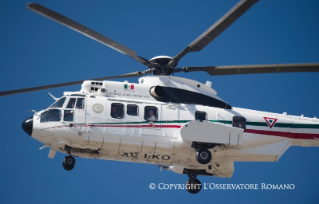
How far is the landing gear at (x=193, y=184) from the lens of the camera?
17.5m

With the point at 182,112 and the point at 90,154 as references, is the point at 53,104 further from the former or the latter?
the point at 182,112

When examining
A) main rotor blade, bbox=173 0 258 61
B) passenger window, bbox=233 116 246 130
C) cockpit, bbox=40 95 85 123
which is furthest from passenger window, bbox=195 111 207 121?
cockpit, bbox=40 95 85 123

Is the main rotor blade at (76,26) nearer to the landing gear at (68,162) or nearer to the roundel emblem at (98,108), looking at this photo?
the roundel emblem at (98,108)

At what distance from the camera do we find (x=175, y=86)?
1684 centimetres

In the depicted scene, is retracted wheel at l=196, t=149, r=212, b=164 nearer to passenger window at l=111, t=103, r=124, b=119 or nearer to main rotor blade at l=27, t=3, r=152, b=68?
passenger window at l=111, t=103, r=124, b=119

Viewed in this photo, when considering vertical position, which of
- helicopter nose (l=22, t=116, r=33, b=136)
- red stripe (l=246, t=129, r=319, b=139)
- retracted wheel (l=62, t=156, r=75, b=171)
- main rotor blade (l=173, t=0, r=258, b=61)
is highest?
main rotor blade (l=173, t=0, r=258, b=61)

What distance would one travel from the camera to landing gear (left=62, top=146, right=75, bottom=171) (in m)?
15.6

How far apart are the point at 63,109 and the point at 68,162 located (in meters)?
1.51

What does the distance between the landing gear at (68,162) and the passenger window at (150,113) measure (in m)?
2.38

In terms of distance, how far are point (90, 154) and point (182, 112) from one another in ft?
9.73

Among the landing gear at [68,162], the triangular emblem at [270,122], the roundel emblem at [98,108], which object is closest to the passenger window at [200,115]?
the triangular emblem at [270,122]

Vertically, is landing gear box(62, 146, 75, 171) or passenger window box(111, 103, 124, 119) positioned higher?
passenger window box(111, 103, 124, 119)

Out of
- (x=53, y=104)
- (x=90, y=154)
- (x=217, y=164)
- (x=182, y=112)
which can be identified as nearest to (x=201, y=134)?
(x=182, y=112)

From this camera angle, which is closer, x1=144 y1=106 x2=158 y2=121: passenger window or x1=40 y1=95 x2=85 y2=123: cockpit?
x1=40 y1=95 x2=85 y2=123: cockpit
